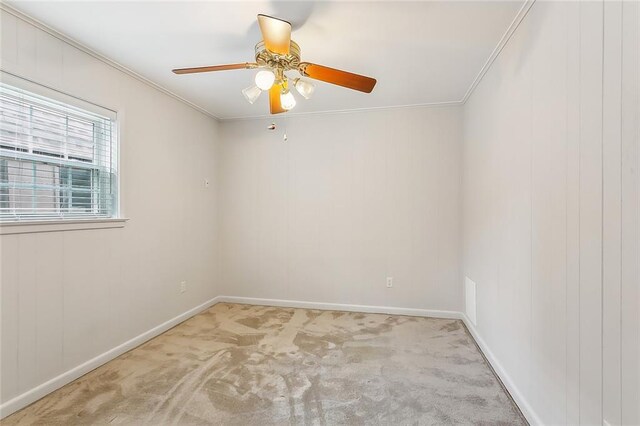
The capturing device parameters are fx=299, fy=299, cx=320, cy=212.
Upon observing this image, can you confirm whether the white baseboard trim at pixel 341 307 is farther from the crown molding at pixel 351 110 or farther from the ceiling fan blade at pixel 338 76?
the ceiling fan blade at pixel 338 76

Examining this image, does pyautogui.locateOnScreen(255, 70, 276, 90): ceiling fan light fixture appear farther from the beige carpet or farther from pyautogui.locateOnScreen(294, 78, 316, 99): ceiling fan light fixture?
the beige carpet

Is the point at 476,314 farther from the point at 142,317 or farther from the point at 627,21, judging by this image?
the point at 142,317

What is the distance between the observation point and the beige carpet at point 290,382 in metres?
1.83

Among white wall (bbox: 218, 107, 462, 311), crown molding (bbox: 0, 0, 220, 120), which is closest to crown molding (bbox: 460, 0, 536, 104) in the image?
white wall (bbox: 218, 107, 462, 311)

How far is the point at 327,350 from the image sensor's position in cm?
267

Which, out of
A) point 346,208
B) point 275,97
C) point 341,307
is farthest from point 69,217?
point 341,307

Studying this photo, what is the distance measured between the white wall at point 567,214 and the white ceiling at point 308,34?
0.32 m

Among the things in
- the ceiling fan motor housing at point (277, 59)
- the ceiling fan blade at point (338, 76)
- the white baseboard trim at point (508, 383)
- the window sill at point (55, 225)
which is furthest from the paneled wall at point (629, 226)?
the window sill at point (55, 225)

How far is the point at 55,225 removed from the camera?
6.81 feet

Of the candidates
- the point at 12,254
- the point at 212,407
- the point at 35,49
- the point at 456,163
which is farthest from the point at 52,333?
the point at 456,163

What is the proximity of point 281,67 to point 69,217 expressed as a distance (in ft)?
6.25

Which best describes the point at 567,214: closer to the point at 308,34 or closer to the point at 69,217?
the point at 308,34

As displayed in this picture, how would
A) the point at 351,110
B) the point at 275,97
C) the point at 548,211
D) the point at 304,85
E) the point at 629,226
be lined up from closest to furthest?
the point at 629,226
the point at 548,211
the point at 304,85
the point at 275,97
the point at 351,110

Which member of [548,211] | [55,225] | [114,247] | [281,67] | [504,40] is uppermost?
[504,40]
